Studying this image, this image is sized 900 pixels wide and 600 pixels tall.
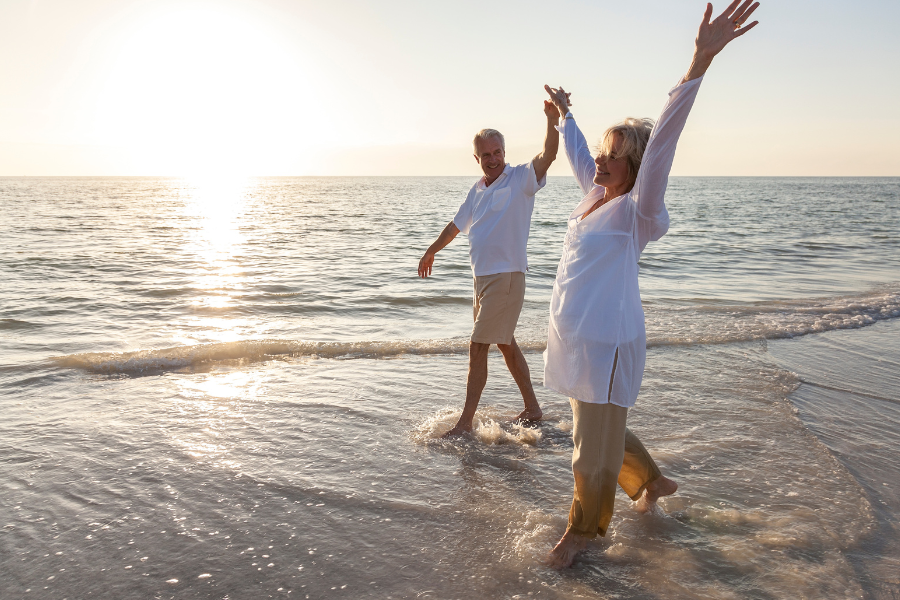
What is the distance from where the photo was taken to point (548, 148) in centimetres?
397

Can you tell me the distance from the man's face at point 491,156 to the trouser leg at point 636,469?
6.84 ft

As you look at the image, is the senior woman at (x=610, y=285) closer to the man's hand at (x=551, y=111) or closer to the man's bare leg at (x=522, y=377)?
the man's hand at (x=551, y=111)

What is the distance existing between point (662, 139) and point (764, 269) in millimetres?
14169

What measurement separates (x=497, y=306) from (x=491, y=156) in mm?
1052

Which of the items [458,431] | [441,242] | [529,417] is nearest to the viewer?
[458,431]

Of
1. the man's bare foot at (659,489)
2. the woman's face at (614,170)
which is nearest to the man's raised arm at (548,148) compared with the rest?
the woman's face at (614,170)

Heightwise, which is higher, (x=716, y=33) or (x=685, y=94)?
(x=716, y=33)

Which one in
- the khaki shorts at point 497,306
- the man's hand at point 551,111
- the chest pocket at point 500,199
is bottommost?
the khaki shorts at point 497,306

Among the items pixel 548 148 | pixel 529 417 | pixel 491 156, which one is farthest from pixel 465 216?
pixel 529 417

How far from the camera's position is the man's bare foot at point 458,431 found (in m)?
4.46

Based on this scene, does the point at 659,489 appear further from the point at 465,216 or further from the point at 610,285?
the point at 465,216

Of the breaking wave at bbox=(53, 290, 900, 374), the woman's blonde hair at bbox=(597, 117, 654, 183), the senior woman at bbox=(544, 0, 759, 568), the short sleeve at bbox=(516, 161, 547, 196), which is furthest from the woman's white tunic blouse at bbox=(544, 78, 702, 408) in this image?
the breaking wave at bbox=(53, 290, 900, 374)

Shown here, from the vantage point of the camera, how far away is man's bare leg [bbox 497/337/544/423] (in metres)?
4.69

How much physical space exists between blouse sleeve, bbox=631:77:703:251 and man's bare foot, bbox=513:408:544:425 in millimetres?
2753
